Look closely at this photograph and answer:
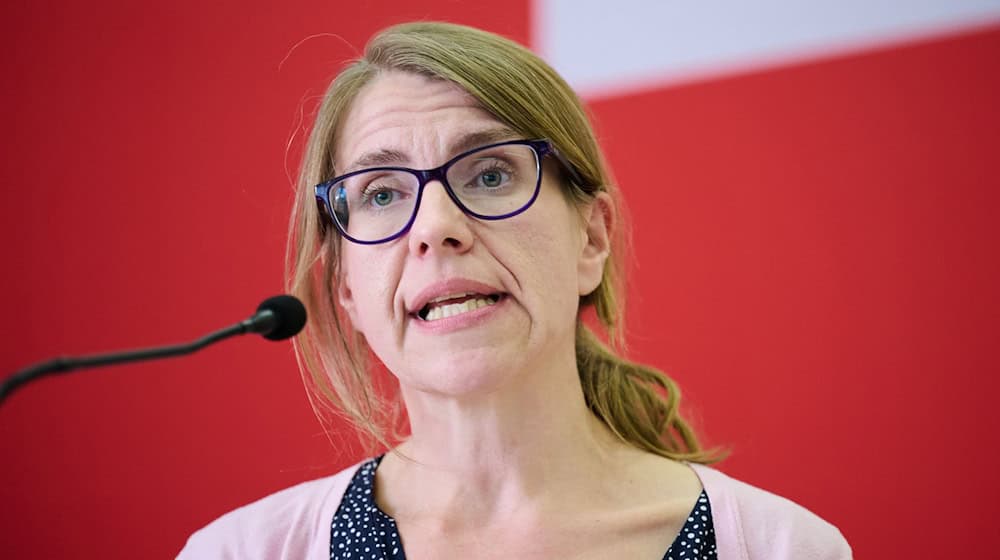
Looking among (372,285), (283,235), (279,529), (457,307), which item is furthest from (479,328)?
(283,235)

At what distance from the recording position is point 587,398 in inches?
52.4

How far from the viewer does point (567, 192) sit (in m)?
1.21

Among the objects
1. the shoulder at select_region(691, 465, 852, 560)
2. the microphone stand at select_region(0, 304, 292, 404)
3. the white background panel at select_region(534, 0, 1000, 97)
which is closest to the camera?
the microphone stand at select_region(0, 304, 292, 404)

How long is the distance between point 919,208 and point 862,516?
49 cm

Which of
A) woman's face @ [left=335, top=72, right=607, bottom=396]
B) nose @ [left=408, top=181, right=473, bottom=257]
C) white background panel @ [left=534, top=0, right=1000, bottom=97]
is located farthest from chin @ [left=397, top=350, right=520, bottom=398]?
white background panel @ [left=534, top=0, right=1000, bottom=97]

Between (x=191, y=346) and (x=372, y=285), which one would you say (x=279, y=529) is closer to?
(x=372, y=285)

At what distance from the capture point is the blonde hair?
3.87 ft

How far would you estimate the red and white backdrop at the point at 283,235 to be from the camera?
1.78 metres

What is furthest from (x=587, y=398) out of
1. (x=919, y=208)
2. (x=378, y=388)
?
(x=919, y=208)

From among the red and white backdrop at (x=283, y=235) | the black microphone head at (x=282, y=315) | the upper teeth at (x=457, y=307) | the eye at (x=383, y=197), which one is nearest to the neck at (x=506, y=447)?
the upper teeth at (x=457, y=307)

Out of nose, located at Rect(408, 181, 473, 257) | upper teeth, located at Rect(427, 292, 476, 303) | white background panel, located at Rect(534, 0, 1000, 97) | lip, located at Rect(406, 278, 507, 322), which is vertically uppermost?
white background panel, located at Rect(534, 0, 1000, 97)

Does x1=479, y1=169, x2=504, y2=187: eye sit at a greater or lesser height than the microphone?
greater

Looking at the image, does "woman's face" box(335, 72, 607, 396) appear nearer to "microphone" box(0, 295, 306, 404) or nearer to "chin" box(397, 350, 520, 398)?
"chin" box(397, 350, 520, 398)

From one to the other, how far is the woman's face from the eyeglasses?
0.01 m
